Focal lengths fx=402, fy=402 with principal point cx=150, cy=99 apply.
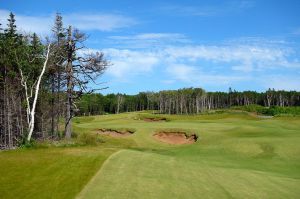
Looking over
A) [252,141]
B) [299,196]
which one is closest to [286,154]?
[252,141]

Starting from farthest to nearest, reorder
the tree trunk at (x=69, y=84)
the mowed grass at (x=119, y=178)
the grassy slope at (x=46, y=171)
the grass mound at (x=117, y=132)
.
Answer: the grass mound at (x=117, y=132) < the tree trunk at (x=69, y=84) < the mowed grass at (x=119, y=178) < the grassy slope at (x=46, y=171)

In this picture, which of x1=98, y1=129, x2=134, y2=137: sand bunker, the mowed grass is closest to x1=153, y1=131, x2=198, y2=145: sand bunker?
x1=98, y1=129, x2=134, y2=137: sand bunker

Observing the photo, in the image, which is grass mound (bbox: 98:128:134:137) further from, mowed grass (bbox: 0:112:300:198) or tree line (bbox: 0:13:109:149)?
mowed grass (bbox: 0:112:300:198)

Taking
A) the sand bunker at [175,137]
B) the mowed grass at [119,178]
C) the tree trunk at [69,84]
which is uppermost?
the tree trunk at [69,84]

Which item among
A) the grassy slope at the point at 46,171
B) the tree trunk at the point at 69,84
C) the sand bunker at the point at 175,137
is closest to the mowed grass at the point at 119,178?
the grassy slope at the point at 46,171

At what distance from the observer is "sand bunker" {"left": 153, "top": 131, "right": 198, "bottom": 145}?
170ft

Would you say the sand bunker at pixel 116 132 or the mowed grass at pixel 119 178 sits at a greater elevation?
the mowed grass at pixel 119 178

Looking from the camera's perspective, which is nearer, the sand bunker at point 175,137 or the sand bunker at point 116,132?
the sand bunker at point 175,137

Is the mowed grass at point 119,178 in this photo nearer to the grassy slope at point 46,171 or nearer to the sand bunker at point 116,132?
the grassy slope at point 46,171

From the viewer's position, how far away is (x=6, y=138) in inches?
2071

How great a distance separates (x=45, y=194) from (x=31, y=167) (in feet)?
14.4

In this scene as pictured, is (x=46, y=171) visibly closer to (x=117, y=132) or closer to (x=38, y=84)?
(x=38, y=84)

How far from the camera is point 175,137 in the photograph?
5412 cm

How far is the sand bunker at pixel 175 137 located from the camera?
5184cm
